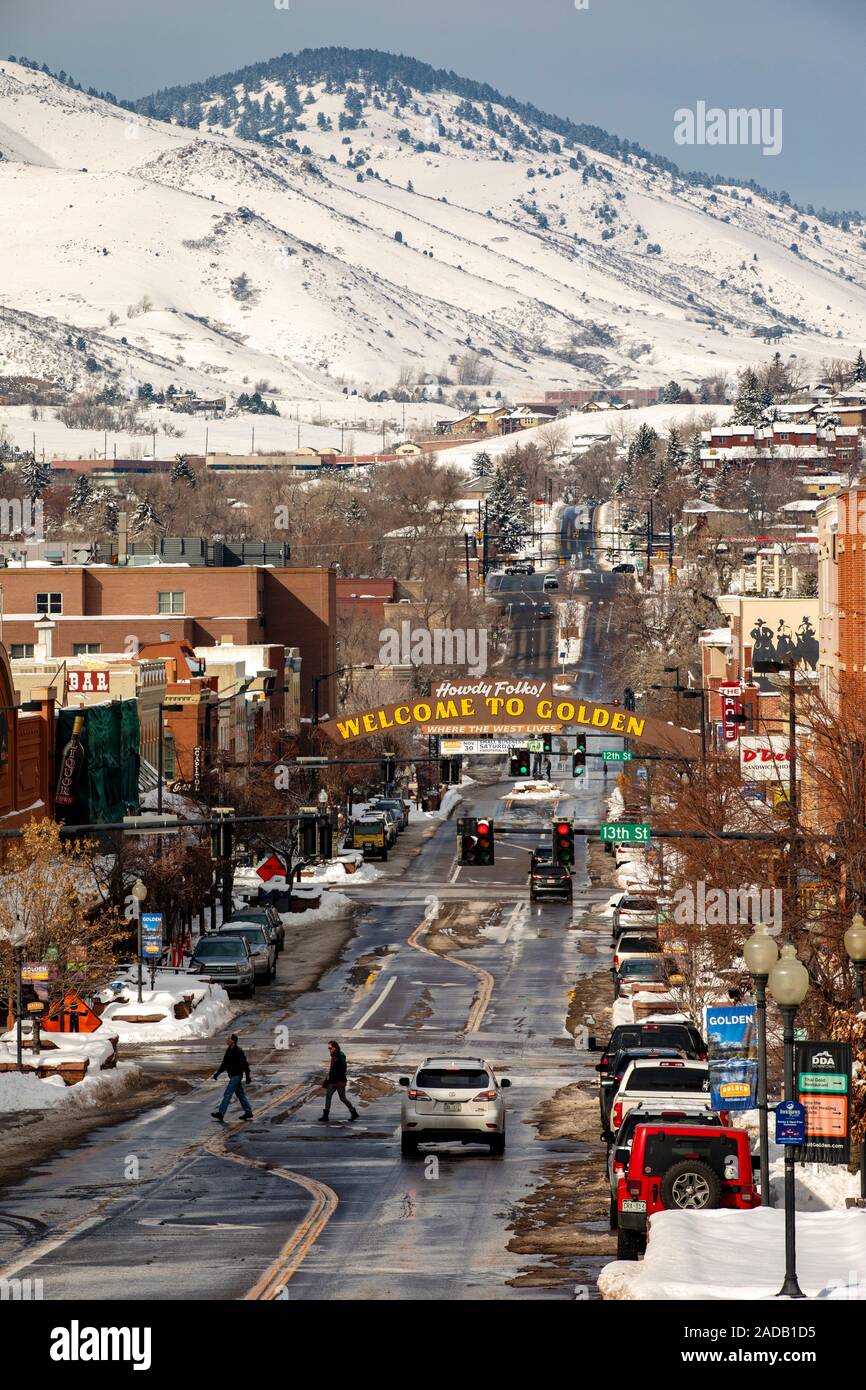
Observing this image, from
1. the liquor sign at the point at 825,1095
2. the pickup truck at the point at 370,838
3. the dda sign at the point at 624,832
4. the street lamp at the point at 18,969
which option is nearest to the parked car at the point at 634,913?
the dda sign at the point at 624,832

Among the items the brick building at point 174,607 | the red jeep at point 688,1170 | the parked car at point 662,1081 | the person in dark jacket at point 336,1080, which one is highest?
the brick building at point 174,607

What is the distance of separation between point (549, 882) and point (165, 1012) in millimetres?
30598

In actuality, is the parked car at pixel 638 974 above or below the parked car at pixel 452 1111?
below

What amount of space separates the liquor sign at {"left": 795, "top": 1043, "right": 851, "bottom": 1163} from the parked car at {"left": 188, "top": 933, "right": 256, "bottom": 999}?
3400 centimetres

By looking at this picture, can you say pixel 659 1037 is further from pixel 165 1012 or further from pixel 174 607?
pixel 174 607

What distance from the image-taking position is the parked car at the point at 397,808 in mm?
105875

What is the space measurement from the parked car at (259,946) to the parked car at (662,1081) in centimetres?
2710

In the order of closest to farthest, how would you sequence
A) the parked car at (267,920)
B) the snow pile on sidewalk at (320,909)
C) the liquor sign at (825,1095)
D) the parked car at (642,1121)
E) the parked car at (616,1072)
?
the liquor sign at (825,1095) < the parked car at (642,1121) < the parked car at (616,1072) < the parked car at (267,920) < the snow pile on sidewalk at (320,909)

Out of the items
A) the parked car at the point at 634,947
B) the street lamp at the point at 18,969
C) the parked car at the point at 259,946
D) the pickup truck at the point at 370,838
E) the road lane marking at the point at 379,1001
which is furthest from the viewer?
the pickup truck at the point at 370,838

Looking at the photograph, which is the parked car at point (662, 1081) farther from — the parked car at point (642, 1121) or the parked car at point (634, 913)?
the parked car at point (634, 913)

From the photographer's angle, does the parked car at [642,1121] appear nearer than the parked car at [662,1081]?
Yes

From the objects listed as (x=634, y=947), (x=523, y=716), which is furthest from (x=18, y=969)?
(x=523, y=716)

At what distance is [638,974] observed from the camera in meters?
55.8

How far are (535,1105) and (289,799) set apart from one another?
44.7 m
